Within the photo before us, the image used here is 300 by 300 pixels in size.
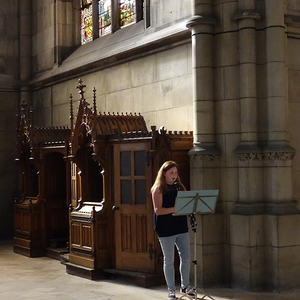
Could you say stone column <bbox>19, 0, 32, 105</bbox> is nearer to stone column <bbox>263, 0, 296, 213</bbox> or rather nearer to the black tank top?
stone column <bbox>263, 0, 296, 213</bbox>

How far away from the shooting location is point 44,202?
12172 millimetres

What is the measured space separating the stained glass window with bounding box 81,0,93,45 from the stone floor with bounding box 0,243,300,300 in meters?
6.02

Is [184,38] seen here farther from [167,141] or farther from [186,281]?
[186,281]

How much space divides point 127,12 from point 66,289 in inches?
248

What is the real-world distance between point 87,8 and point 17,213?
526 cm

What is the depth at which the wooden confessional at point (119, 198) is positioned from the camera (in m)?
8.98

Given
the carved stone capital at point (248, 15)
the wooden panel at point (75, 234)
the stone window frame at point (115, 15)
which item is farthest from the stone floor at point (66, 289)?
the stone window frame at point (115, 15)

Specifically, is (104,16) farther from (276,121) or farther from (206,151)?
(276,121)

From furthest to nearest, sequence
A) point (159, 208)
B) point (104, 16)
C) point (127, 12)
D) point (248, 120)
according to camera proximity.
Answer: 1. point (104, 16)
2. point (127, 12)
3. point (248, 120)
4. point (159, 208)

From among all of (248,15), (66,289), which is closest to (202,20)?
(248,15)

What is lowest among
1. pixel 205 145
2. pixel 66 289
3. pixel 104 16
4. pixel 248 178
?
pixel 66 289

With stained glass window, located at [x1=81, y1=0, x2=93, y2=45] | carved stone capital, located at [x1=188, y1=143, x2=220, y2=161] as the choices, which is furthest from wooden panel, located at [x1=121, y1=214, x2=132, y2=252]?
stained glass window, located at [x1=81, y1=0, x2=93, y2=45]

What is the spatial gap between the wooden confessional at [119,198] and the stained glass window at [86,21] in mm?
4600

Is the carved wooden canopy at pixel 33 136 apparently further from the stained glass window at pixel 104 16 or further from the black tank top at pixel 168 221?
the black tank top at pixel 168 221
